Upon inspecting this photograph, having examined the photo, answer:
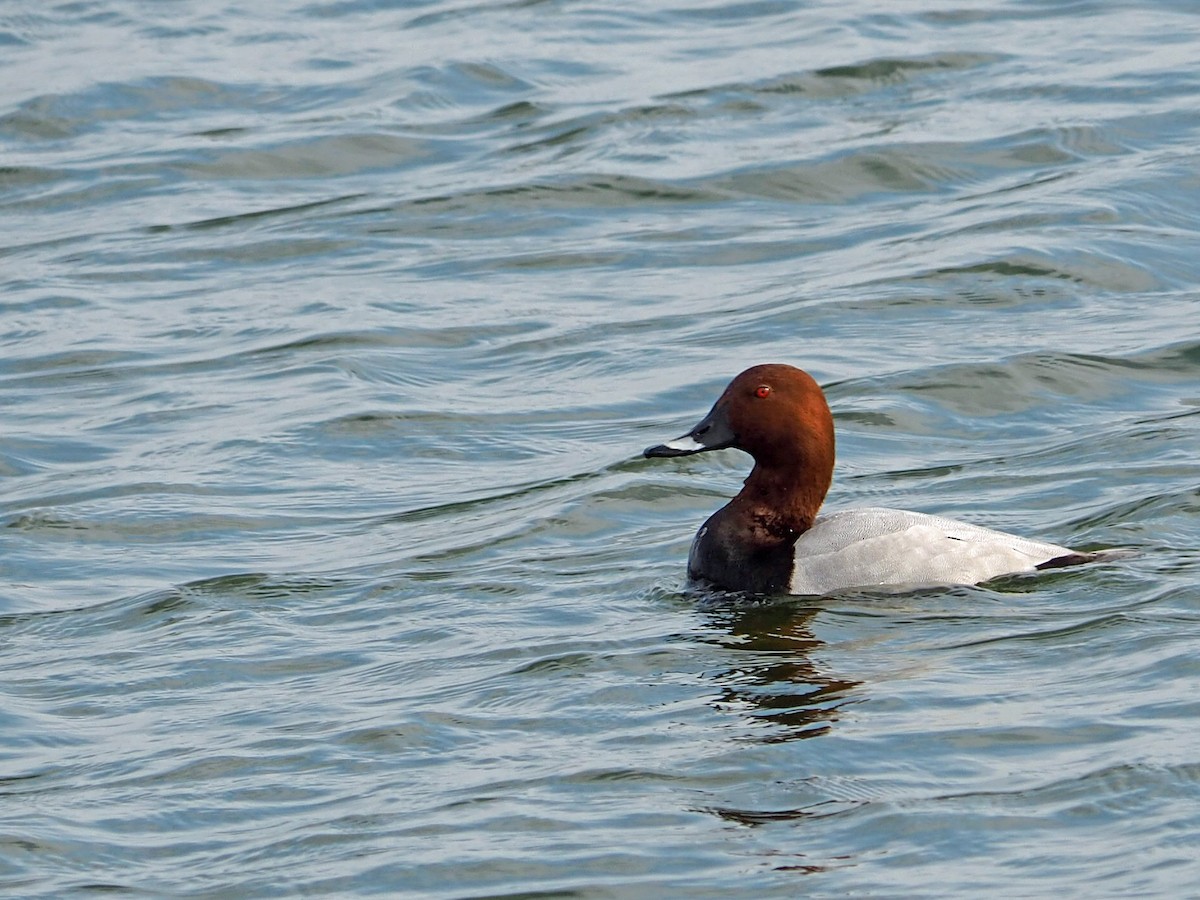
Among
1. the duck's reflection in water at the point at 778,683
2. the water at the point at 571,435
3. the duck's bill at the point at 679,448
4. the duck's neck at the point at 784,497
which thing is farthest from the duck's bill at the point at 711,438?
the duck's reflection in water at the point at 778,683

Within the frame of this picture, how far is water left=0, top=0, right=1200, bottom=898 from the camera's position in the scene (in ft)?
21.0

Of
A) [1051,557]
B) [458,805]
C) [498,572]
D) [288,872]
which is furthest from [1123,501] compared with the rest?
[288,872]

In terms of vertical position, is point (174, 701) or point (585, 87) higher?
point (585, 87)

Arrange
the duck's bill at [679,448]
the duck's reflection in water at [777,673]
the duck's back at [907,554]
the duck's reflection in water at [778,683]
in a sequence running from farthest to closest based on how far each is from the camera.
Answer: the duck's bill at [679,448] → the duck's back at [907,554] → the duck's reflection in water at [777,673] → the duck's reflection in water at [778,683]

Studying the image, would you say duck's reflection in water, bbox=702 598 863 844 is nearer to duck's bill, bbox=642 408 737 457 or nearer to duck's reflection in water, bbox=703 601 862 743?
duck's reflection in water, bbox=703 601 862 743

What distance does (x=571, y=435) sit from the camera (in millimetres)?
11008

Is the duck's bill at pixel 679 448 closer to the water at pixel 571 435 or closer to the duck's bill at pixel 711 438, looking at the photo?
the duck's bill at pixel 711 438

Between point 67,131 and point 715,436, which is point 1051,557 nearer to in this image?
point 715,436

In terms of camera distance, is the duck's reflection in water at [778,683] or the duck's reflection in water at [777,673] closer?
the duck's reflection in water at [778,683]

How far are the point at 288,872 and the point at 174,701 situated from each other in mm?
1693

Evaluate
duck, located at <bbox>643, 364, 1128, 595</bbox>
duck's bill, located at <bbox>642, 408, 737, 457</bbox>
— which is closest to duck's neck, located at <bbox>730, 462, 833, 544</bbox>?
duck, located at <bbox>643, 364, 1128, 595</bbox>

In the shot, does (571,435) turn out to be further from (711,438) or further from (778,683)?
(778,683)

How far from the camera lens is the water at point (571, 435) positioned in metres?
6.39

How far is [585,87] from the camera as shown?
17.5m
